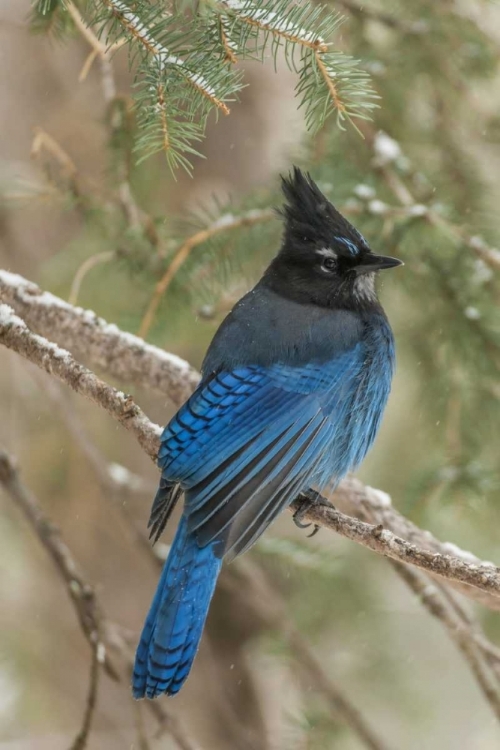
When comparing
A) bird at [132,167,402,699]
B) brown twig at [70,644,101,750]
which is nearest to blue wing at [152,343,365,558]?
bird at [132,167,402,699]

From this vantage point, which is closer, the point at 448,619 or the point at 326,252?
the point at 448,619

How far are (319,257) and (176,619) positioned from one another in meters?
1.16

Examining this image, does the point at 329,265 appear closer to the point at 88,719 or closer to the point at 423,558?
the point at 423,558

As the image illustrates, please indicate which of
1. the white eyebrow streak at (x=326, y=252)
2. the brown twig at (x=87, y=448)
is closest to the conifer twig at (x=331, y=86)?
the white eyebrow streak at (x=326, y=252)

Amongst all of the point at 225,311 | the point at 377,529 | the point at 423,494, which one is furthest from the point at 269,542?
the point at 377,529

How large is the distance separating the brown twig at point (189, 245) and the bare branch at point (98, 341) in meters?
0.21

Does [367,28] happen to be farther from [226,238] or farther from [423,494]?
[423,494]

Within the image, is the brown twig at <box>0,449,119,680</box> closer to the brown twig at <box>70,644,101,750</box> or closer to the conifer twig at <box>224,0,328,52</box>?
the brown twig at <box>70,644,101,750</box>

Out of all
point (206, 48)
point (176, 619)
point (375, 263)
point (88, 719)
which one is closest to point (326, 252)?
point (375, 263)

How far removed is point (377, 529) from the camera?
1.79 metres

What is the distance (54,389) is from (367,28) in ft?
5.35

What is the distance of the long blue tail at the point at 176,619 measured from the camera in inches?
77.8

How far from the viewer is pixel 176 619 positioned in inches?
79.7

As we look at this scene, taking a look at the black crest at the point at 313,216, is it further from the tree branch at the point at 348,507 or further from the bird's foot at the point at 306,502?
the bird's foot at the point at 306,502
